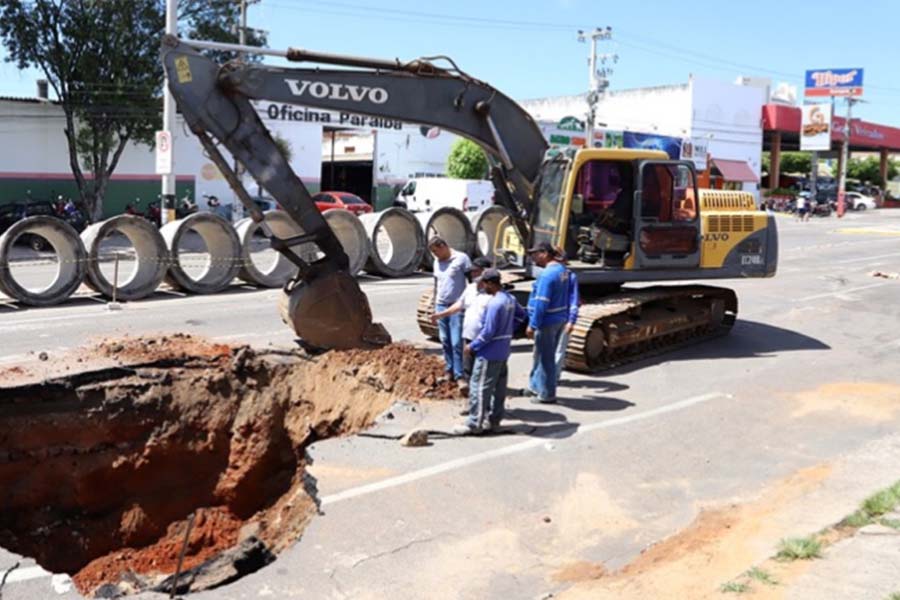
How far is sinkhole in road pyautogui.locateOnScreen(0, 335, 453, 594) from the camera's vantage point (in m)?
7.33

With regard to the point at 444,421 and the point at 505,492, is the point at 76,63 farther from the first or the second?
the point at 505,492

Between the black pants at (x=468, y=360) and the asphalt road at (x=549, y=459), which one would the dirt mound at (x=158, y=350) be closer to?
the asphalt road at (x=549, y=459)

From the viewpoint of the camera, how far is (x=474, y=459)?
7820mm

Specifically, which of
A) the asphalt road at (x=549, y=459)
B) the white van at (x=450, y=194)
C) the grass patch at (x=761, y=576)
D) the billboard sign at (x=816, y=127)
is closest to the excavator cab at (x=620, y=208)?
the asphalt road at (x=549, y=459)

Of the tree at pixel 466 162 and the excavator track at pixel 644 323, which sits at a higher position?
the tree at pixel 466 162

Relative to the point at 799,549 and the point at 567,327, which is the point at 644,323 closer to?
the point at 567,327

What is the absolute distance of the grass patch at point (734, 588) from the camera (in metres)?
5.21

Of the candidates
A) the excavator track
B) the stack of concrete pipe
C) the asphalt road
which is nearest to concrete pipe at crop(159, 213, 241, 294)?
the stack of concrete pipe

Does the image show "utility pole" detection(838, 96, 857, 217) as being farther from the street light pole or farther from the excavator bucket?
the excavator bucket

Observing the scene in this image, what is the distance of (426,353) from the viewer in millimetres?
11523

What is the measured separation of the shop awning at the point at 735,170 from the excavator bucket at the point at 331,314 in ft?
166

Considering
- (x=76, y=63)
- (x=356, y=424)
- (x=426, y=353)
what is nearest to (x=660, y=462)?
(x=356, y=424)

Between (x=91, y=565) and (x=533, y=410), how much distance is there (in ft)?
14.7

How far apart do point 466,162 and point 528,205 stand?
33955 millimetres
